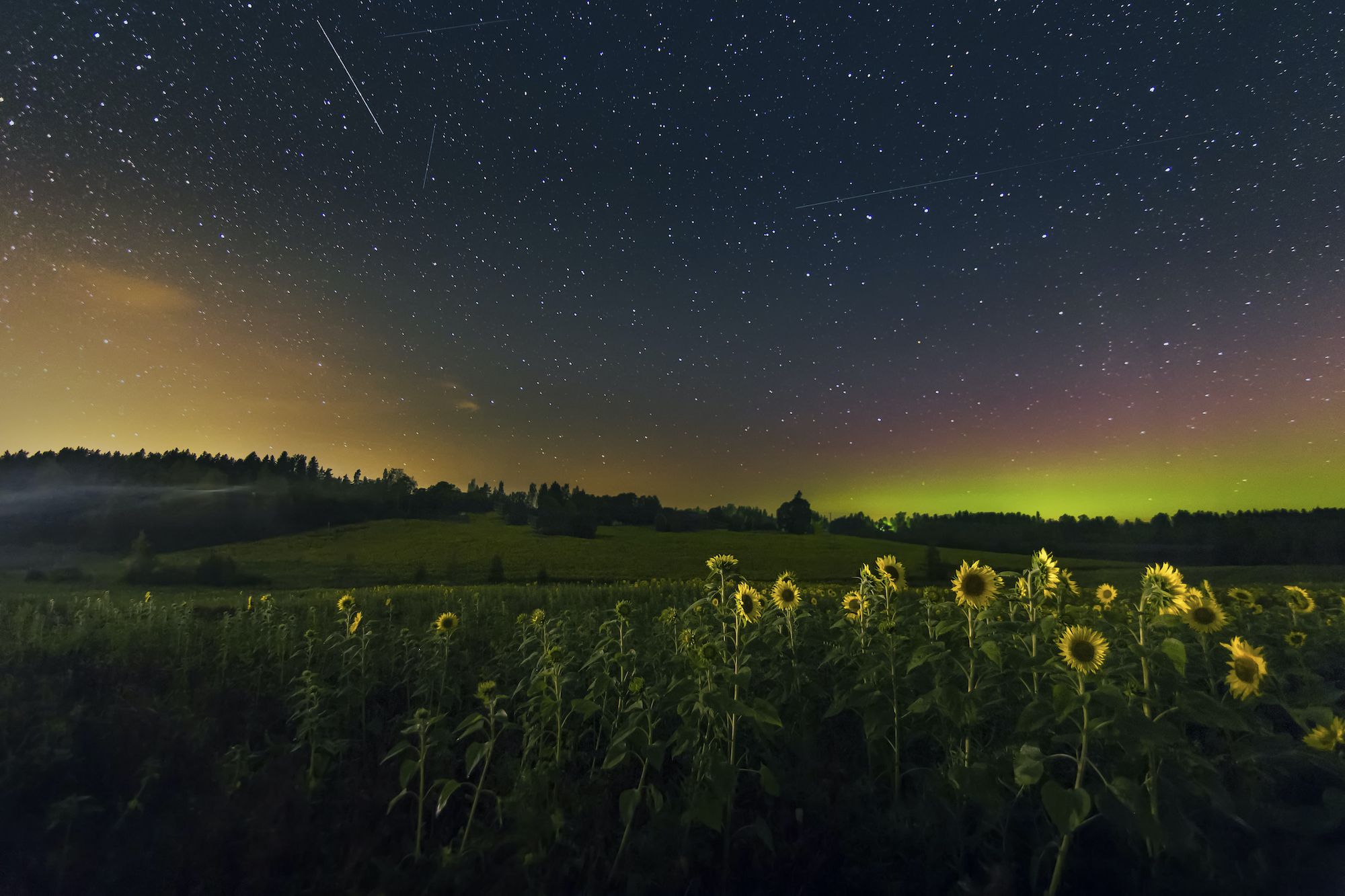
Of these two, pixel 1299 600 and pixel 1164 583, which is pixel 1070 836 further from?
pixel 1299 600

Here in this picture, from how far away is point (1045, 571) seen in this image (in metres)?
4.30

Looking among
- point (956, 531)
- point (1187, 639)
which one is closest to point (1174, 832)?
point (1187, 639)

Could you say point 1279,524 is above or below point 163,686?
above

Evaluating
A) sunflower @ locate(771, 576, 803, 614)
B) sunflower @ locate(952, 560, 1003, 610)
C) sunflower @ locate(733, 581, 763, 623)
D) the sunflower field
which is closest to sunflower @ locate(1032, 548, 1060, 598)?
the sunflower field

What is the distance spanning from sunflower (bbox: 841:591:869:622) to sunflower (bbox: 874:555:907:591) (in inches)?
10.8

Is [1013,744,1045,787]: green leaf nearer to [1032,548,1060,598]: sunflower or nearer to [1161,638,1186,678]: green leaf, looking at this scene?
[1161,638,1186,678]: green leaf

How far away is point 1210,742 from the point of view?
457 centimetres

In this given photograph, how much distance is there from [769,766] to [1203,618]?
3.00 m

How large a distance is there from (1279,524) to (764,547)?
94.6ft

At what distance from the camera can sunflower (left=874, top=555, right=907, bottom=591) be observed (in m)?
4.91

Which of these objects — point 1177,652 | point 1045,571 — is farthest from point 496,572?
point 1177,652

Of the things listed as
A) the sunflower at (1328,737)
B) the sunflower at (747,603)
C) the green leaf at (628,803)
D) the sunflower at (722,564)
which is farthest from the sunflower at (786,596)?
the sunflower at (1328,737)

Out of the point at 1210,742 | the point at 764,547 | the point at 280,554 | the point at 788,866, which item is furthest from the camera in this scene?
the point at 280,554

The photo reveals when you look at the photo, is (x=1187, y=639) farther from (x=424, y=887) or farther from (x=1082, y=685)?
(x=424, y=887)
